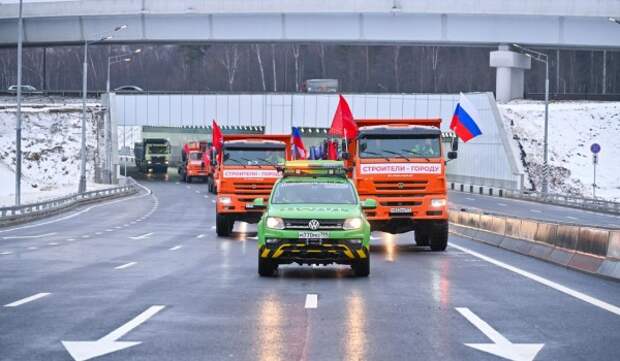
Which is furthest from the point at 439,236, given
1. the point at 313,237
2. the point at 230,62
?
the point at 230,62

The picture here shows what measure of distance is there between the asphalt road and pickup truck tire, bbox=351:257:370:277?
194 mm

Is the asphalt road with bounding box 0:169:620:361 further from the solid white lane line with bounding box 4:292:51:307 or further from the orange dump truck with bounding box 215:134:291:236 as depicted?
the orange dump truck with bounding box 215:134:291:236

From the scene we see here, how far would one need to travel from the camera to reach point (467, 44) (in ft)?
221

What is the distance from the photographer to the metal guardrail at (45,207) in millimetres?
44656

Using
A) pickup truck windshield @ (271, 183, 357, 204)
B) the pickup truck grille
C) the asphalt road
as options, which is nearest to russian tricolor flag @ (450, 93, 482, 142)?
the asphalt road

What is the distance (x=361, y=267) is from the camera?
19766 millimetres

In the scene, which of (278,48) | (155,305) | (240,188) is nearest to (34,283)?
(155,305)

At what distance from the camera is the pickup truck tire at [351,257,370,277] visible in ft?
64.3

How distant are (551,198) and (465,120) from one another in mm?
27519

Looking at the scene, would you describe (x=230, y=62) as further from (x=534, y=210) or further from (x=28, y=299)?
(x=28, y=299)

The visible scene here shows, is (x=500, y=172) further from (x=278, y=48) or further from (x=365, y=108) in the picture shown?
(x=278, y=48)

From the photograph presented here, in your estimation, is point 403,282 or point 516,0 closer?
point 403,282

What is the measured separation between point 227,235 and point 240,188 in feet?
6.05

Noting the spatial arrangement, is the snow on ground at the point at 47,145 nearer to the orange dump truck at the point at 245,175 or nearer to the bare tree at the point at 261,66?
the bare tree at the point at 261,66
